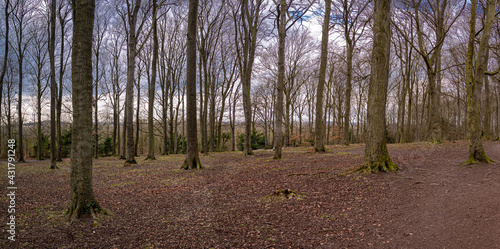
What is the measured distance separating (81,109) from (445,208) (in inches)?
257

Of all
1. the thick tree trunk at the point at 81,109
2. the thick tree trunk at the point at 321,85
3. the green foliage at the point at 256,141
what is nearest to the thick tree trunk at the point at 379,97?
the thick tree trunk at the point at 321,85

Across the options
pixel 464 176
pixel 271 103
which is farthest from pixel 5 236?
pixel 271 103

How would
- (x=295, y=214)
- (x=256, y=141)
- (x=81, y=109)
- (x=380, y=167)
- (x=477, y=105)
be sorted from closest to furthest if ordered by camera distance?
(x=81, y=109)
(x=295, y=214)
(x=380, y=167)
(x=477, y=105)
(x=256, y=141)

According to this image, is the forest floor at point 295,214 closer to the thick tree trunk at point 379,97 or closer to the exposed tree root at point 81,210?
the exposed tree root at point 81,210

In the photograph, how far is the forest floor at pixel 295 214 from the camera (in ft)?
11.7

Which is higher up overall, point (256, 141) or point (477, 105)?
point (477, 105)

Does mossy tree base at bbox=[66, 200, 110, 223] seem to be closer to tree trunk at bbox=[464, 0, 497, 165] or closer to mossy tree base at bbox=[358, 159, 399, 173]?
mossy tree base at bbox=[358, 159, 399, 173]

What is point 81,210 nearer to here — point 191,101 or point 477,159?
point 191,101

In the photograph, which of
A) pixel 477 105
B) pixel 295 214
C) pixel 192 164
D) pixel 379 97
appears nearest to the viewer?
pixel 295 214

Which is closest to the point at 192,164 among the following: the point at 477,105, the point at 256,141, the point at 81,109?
the point at 81,109

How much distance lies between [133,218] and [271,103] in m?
28.5

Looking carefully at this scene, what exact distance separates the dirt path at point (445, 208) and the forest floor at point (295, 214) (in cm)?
1

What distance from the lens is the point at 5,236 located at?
353 centimetres

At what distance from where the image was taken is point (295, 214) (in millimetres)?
4734
